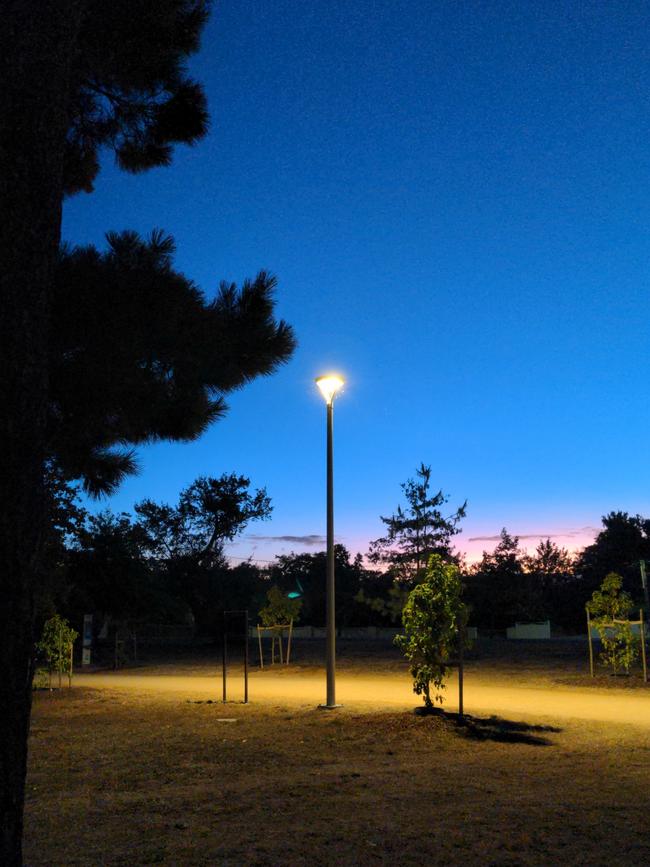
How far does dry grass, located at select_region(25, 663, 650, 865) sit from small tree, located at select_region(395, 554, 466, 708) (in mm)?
698

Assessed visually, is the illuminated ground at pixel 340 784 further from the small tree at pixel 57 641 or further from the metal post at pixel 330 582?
the small tree at pixel 57 641

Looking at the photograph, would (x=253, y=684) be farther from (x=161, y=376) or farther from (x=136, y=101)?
(x=136, y=101)

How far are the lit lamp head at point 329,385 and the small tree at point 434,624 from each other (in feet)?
12.3

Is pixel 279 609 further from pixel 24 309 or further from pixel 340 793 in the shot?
pixel 24 309

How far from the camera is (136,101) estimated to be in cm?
849

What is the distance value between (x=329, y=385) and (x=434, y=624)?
450 cm

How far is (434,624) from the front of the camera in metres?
11.6

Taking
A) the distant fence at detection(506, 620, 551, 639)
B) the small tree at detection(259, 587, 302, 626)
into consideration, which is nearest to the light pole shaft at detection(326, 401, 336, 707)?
the small tree at detection(259, 587, 302, 626)

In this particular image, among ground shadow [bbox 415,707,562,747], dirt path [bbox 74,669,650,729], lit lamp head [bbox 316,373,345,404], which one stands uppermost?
lit lamp head [bbox 316,373,345,404]

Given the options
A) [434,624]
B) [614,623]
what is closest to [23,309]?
[434,624]

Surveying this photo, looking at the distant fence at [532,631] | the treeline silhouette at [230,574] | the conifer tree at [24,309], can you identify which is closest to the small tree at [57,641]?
the treeline silhouette at [230,574]

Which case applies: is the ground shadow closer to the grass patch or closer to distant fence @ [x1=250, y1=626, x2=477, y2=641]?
the grass patch

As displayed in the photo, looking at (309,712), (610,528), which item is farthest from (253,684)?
(610,528)

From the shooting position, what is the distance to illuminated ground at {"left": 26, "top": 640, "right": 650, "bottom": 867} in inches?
200
